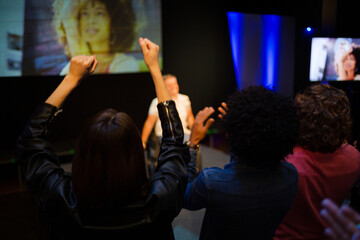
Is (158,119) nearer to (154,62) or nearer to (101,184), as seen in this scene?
(154,62)

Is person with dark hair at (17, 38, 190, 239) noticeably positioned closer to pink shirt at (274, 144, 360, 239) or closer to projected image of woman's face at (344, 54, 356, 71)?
pink shirt at (274, 144, 360, 239)

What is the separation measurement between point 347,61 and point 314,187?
116 inches

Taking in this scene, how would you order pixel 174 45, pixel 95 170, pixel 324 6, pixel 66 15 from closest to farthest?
1. pixel 95 170
2. pixel 324 6
3. pixel 66 15
4. pixel 174 45

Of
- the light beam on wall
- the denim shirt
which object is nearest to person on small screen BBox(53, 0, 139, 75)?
the light beam on wall

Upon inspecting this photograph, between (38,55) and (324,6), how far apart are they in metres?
3.99

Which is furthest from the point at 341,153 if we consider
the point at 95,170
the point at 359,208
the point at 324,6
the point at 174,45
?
the point at 174,45

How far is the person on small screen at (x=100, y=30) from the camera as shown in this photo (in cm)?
429

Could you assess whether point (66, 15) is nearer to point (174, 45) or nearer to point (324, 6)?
point (174, 45)

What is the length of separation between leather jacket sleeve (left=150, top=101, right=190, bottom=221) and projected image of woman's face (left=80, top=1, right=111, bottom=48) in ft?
12.7

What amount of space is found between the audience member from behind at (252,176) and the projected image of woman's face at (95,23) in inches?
154

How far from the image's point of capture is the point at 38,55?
13.7 ft

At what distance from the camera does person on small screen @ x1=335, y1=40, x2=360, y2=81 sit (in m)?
3.62

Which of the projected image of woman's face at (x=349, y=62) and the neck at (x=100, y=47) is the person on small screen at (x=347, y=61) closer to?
the projected image of woman's face at (x=349, y=62)

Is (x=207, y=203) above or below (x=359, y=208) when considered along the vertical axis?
above
